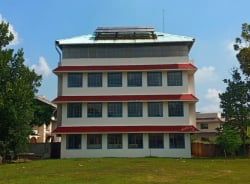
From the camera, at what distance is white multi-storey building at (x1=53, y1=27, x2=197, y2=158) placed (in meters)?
42.1

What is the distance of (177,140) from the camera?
138 feet

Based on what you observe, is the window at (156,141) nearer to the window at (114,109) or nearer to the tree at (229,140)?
the window at (114,109)

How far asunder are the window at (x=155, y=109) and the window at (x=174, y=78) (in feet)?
8.66

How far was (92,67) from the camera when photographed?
43.7 metres

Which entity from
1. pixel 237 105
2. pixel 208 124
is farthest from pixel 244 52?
pixel 208 124

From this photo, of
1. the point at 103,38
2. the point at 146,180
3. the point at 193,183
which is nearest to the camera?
the point at 193,183

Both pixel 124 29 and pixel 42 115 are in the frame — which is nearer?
pixel 124 29

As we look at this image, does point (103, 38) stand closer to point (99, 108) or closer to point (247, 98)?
point (99, 108)

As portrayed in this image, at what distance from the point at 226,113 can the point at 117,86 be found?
13032mm

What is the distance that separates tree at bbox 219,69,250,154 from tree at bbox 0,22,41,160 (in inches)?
871

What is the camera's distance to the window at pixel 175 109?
140 feet

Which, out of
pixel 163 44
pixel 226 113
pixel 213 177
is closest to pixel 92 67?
pixel 163 44

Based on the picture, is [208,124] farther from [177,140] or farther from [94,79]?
[94,79]

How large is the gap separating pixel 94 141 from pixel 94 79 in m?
6.89
